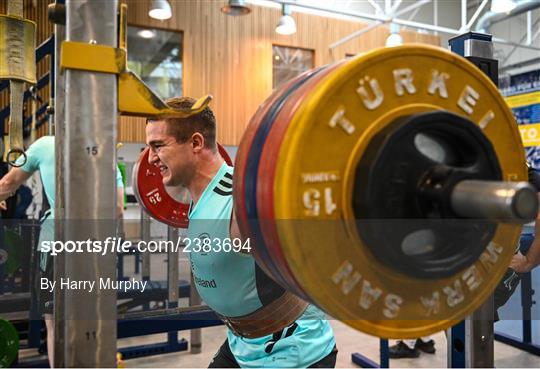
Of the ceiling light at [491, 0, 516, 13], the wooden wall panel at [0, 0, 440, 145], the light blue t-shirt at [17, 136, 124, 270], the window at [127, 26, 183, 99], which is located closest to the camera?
the light blue t-shirt at [17, 136, 124, 270]

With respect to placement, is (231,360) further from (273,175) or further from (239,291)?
(273,175)

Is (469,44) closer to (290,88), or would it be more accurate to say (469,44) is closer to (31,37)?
(290,88)

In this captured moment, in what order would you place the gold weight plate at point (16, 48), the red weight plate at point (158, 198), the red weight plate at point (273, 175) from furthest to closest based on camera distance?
1. the red weight plate at point (158, 198)
2. the gold weight plate at point (16, 48)
3. the red weight plate at point (273, 175)

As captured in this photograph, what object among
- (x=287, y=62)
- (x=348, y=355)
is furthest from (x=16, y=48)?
(x=287, y=62)

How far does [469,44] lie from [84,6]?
3.54ft

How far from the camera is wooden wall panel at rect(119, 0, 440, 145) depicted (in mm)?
9891

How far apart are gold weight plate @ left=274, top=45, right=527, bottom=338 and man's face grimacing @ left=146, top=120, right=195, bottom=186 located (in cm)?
99

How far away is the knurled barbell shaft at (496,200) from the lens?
0.65 meters

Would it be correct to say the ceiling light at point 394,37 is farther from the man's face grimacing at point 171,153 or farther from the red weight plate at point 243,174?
the red weight plate at point 243,174

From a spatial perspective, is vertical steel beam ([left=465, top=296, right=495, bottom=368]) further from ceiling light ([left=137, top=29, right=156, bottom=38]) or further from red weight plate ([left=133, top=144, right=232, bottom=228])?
ceiling light ([left=137, top=29, right=156, bottom=38])

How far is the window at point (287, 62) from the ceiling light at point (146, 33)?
270 cm

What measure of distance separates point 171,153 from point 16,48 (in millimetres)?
600

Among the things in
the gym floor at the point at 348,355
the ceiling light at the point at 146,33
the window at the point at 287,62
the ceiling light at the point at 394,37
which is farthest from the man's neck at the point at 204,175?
the window at the point at 287,62

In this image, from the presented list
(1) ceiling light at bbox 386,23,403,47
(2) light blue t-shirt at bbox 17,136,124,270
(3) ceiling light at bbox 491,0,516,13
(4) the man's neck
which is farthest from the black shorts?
(1) ceiling light at bbox 386,23,403,47
